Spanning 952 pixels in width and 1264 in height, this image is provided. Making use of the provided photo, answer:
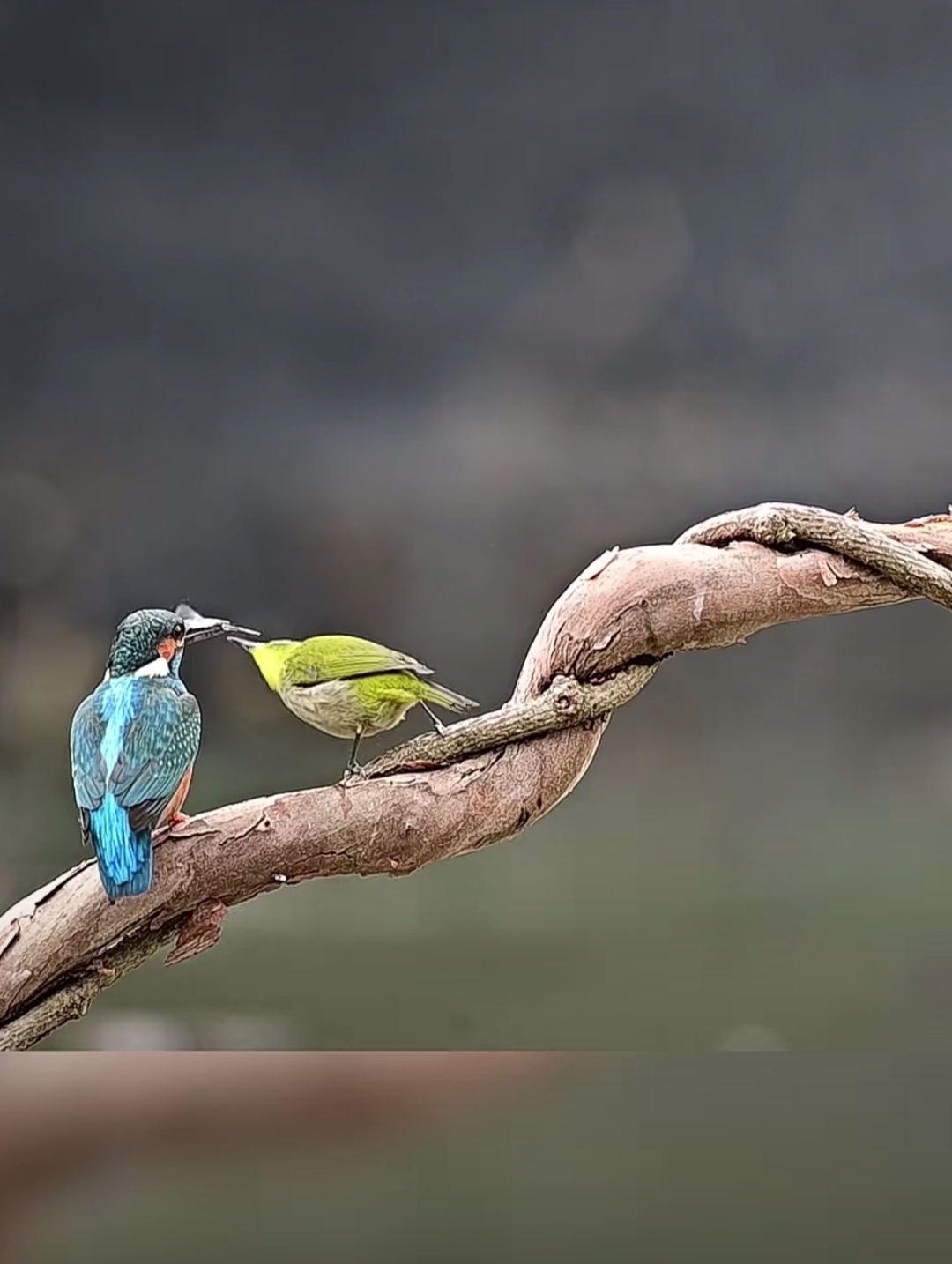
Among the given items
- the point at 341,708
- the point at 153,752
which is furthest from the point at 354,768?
the point at 153,752

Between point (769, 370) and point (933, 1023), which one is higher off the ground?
point (769, 370)

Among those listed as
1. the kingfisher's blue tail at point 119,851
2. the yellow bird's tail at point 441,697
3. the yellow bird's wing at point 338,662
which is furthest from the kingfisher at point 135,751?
the yellow bird's tail at point 441,697

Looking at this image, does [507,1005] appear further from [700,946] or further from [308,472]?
[308,472]

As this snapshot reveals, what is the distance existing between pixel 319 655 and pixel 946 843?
1.24 metres

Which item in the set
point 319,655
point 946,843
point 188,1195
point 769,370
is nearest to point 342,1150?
point 188,1195

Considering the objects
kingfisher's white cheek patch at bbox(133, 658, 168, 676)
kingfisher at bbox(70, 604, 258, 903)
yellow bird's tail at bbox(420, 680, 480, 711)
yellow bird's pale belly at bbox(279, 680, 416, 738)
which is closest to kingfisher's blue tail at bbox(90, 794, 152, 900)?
kingfisher at bbox(70, 604, 258, 903)

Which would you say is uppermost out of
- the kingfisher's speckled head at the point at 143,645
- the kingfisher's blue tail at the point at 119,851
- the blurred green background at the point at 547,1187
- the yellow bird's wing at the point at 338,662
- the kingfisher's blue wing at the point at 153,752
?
the kingfisher's speckled head at the point at 143,645

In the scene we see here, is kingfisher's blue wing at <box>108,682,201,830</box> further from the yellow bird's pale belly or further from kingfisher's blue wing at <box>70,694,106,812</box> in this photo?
the yellow bird's pale belly

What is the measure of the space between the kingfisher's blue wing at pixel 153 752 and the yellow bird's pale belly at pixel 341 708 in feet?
0.54

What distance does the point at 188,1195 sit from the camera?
1480mm

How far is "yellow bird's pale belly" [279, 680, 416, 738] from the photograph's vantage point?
172cm

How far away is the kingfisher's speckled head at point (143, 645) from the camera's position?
1.62 metres

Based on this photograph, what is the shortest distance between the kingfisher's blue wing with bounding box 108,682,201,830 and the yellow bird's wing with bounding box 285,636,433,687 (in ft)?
0.54

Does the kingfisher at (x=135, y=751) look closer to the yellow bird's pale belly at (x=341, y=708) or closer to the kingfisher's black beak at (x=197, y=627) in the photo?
the kingfisher's black beak at (x=197, y=627)
